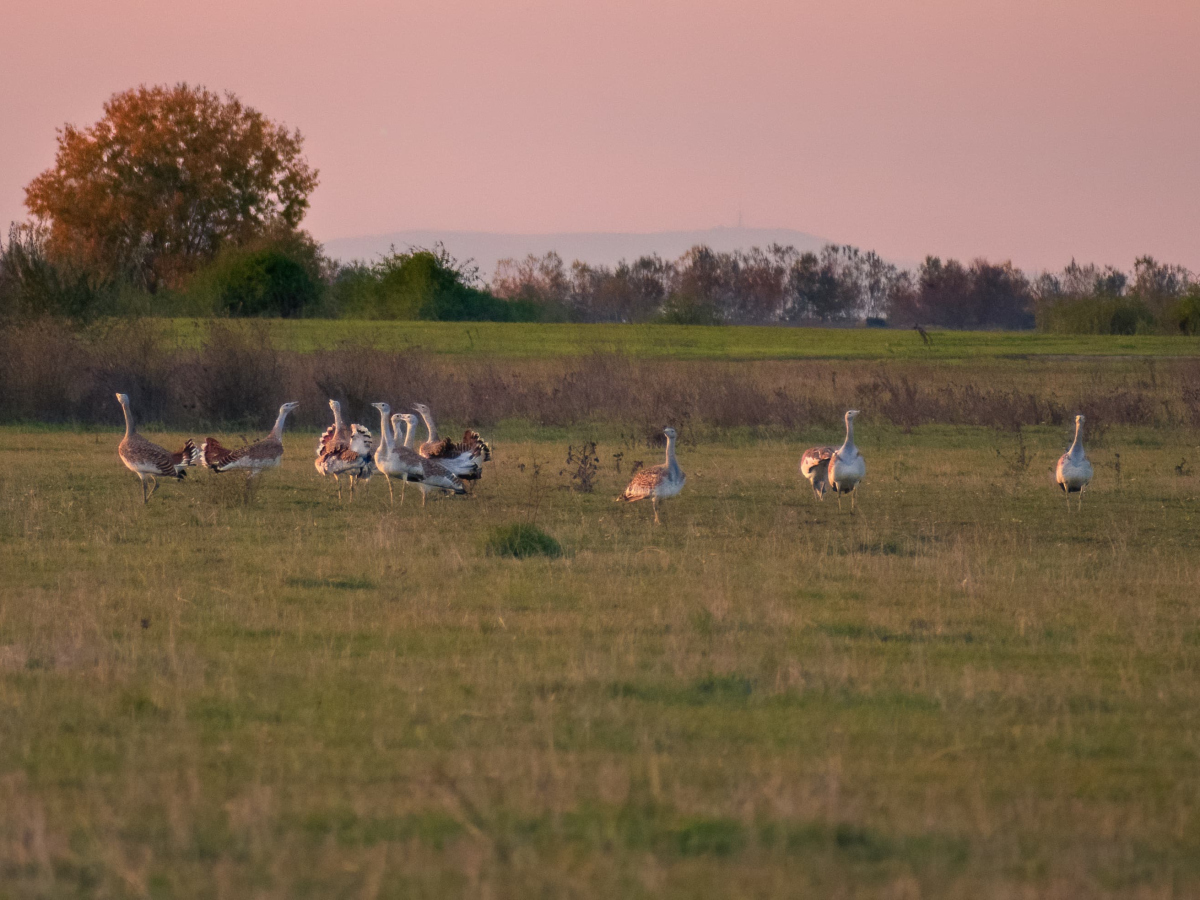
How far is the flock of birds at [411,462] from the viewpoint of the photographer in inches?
651

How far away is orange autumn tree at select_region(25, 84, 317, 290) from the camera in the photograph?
72188 mm

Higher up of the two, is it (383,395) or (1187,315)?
(1187,315)

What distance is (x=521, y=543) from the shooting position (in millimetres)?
12656

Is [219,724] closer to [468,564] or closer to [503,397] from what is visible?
[468,564]

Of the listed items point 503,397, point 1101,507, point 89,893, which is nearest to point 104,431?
point 503,397

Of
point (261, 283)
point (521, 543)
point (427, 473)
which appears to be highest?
point (261, 283)

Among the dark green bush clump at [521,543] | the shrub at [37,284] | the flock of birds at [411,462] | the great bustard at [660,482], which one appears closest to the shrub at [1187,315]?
the shrub at [37,284]

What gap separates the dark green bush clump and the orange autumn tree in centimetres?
6241

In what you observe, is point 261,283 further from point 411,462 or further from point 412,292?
point 411,462

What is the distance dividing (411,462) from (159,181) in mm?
61268

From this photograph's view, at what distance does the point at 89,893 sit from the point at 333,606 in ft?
17.4

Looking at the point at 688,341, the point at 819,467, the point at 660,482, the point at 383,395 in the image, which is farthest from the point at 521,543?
the point at 688,341

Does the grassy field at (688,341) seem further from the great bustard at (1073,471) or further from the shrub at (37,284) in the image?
the great bustard at (1073,471)

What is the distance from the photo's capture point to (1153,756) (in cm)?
658
